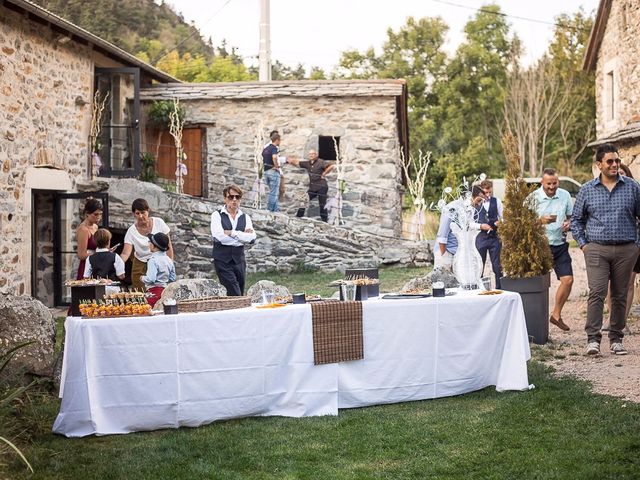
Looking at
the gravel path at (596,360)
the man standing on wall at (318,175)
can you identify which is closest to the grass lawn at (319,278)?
the man standing on wall at (318,175)

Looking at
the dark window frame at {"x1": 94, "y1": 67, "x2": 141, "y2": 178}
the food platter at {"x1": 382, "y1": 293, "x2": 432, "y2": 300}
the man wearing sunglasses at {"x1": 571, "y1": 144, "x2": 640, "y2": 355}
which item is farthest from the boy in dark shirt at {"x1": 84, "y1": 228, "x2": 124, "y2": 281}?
the dark window frame at {"x1": 94, "y1": 67, "x2": 141, "y2": 178}

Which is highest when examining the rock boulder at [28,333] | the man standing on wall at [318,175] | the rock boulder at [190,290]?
the man standing on wall at [318,175]

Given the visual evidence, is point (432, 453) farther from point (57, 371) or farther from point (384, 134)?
point (384, 134)

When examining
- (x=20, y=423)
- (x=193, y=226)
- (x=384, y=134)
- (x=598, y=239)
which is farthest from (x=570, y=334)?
(x=384, y=134)

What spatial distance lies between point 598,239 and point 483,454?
10.9 feet

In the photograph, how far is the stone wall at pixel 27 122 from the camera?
479 inches

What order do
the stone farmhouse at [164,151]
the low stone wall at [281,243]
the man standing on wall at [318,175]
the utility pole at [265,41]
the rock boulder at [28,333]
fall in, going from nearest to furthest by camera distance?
the rock boulder at [28,333]
the stone farmhouse at [164,151]
the low stone wall at [281,243]
the man standing on wall at [318,175]
the utility pole at [265,41]

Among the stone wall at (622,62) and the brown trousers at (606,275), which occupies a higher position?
the stone wall at (622,62)

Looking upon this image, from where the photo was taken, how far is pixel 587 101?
118 ft

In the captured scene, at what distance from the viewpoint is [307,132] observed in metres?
19.2

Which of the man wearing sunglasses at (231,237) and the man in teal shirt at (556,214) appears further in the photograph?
the man in teal shirt at (556,214)

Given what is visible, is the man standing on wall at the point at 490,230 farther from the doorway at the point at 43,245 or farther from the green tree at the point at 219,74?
the green tree at the point at 219,74

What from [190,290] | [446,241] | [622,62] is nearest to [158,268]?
[190,290]

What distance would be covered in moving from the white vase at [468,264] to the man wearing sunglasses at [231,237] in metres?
2.27
